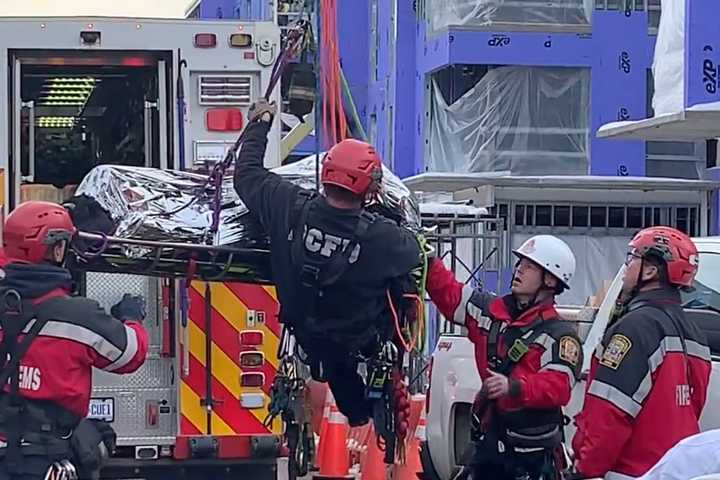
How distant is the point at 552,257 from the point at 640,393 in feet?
2.51

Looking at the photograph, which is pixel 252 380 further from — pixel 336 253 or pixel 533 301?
pixel 336 253

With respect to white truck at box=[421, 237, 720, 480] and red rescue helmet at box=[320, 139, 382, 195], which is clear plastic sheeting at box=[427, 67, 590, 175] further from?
red rescue helmet at box=[320, 139, 382, 195]

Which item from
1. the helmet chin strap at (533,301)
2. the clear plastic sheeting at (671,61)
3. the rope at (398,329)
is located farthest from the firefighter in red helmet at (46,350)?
the clear plastic sheeting at (671,61)

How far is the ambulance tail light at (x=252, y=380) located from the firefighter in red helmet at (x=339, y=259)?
2811 millimetres

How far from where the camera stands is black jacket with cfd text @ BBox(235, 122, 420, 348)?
19.7ft

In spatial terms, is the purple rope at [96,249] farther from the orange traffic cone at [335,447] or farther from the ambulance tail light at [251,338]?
the orange traffic cone at [335,447]

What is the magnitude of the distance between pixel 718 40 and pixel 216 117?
37.9 ft

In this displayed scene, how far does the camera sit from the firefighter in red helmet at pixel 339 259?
237 inches

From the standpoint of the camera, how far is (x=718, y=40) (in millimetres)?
19188

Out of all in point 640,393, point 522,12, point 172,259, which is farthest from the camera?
point 522,12

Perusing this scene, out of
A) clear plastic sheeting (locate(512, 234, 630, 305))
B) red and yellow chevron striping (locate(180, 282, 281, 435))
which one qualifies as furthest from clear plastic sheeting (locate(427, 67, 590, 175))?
red and yellow chevron striping (locate(180, 282, 281, 435))

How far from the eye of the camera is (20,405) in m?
6.02

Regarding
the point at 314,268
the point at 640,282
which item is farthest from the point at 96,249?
the point at 640,282

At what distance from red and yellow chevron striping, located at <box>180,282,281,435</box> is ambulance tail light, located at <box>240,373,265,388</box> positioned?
2 cm
